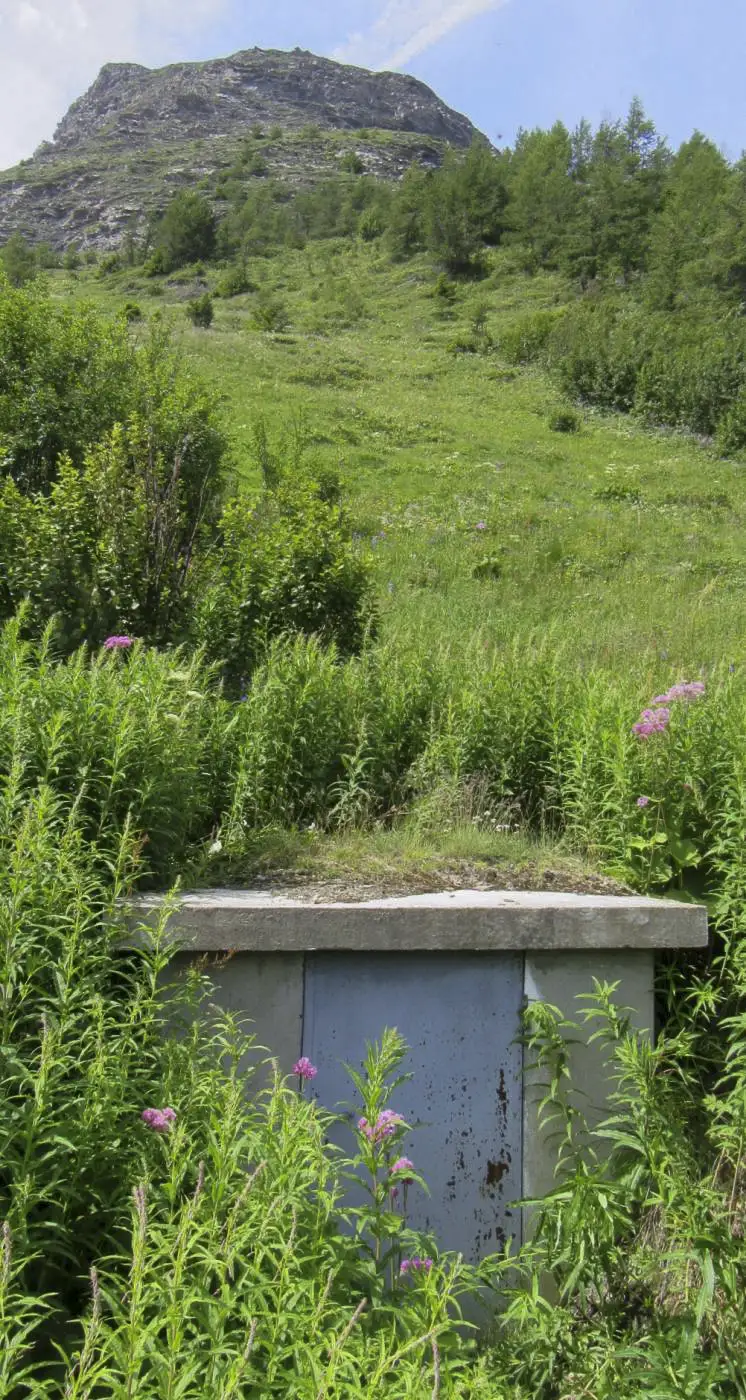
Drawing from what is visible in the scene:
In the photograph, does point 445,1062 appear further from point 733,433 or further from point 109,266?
point 109,266

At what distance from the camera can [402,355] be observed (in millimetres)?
29078

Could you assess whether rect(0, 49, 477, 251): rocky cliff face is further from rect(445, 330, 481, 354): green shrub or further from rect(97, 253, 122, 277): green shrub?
rect(445, 330, 481, 354): green shrub

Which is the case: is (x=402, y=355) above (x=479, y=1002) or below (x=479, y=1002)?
above

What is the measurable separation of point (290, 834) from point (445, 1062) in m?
1.27

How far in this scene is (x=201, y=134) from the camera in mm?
113688

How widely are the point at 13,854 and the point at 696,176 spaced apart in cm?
5301

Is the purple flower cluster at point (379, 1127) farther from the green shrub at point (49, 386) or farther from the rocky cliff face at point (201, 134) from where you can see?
the rocky cliff face at point (201, 134)

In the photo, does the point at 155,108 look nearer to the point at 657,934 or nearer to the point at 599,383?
the point at 599,383

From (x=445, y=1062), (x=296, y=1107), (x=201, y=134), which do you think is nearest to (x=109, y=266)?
(x=445, y=1062)

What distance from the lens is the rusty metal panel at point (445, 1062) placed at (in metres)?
3.34

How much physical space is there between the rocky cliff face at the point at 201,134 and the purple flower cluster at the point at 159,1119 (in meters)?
79.2

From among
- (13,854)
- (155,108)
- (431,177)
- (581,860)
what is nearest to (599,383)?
(581,860)

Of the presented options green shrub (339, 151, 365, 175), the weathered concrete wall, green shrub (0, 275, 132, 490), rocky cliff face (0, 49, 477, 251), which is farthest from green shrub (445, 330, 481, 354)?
green shrub (339, 151, 365, 175)

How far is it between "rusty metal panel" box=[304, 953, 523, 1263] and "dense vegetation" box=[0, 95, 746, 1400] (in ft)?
0.46
